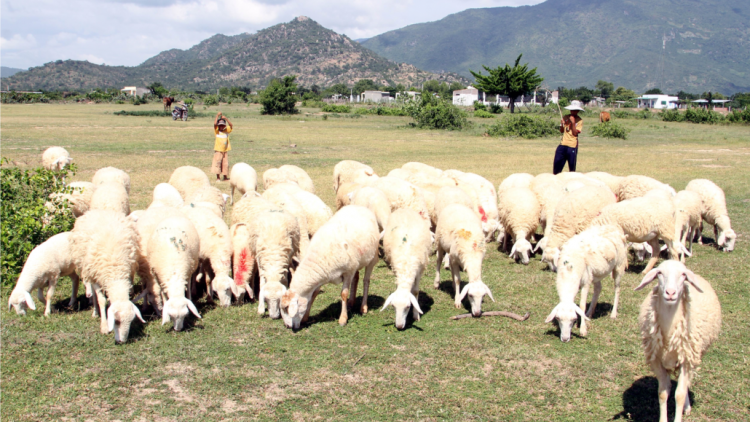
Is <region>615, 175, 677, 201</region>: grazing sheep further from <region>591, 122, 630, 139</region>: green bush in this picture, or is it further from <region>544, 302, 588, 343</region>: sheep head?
<region>591, 122, 630, 139</region>: green bush

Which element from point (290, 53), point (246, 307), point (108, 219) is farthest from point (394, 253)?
point (290, 53)

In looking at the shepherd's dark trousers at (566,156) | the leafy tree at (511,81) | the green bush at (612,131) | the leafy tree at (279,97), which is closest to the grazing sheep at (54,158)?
the shepherd's dark trousers at (566,156)

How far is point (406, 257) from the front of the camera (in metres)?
6.54

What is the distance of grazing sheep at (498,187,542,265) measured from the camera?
880cm

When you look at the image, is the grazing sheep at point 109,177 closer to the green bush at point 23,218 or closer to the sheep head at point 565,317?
the green bush at point 23,218

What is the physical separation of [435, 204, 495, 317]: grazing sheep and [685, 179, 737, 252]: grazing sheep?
5331 millimetres

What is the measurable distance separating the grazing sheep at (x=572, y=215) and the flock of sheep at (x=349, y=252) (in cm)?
2

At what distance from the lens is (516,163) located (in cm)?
2041

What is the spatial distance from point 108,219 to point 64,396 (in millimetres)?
2645

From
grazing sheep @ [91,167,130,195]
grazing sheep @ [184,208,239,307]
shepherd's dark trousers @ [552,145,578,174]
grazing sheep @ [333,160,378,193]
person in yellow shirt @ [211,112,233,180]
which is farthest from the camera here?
person in yellow shirt @ [211,112,233,180]

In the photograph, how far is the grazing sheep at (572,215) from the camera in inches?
321

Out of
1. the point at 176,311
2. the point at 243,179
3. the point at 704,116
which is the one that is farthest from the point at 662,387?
the point at 704,116

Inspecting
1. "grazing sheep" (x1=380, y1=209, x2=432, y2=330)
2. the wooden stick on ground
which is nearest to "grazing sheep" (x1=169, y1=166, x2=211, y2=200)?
"grazing sheep" (x1=380, y1=209, x2=432, y2=330)

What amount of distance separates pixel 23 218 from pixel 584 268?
7.84m
